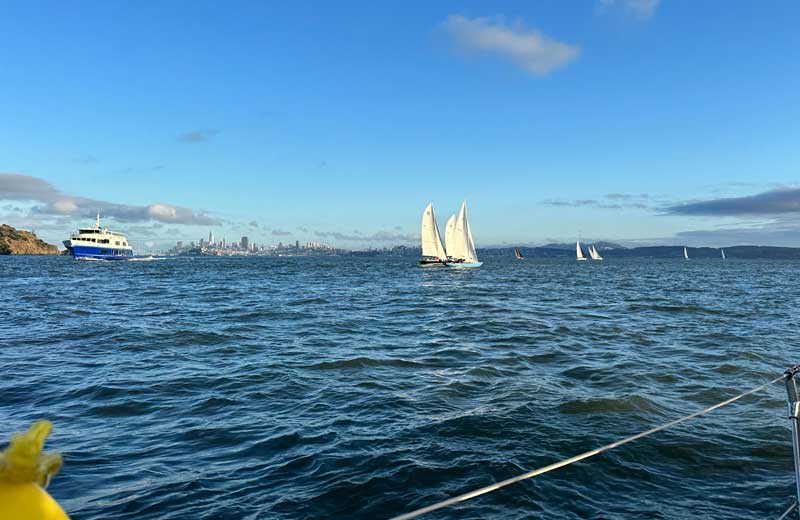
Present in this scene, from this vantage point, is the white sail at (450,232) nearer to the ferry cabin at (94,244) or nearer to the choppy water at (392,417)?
the choppy water at (392,417)

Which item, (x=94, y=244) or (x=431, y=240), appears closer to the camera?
(x=431, y=240)

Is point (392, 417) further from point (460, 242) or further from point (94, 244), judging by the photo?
point (94, 244)

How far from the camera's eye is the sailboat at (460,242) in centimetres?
9038

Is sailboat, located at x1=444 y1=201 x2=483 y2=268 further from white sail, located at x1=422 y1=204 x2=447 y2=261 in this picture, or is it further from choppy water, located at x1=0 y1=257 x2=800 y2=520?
choppy water, located at x1=0 y1=257 x2=800 y2=520

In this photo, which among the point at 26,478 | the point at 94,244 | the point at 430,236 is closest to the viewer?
the point at 26,478

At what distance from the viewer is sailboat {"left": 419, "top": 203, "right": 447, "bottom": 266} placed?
88125 millimetres

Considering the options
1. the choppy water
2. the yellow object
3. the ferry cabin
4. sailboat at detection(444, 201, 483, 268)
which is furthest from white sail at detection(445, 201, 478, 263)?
the yellow object

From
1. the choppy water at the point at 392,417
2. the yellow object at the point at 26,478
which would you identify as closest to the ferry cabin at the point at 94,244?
the choppy water at the point at 392,417

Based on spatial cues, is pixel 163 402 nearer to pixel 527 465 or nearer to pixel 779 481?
pixel 527 465

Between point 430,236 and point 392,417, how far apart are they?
268 feet

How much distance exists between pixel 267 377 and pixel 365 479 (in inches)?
256

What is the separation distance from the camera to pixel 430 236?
298 ft

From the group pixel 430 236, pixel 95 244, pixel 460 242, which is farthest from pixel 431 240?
pixel 95 244

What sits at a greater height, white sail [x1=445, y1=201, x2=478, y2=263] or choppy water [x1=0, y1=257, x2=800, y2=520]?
white sail [x1=445, y1=201, x2=478, y2=263]
